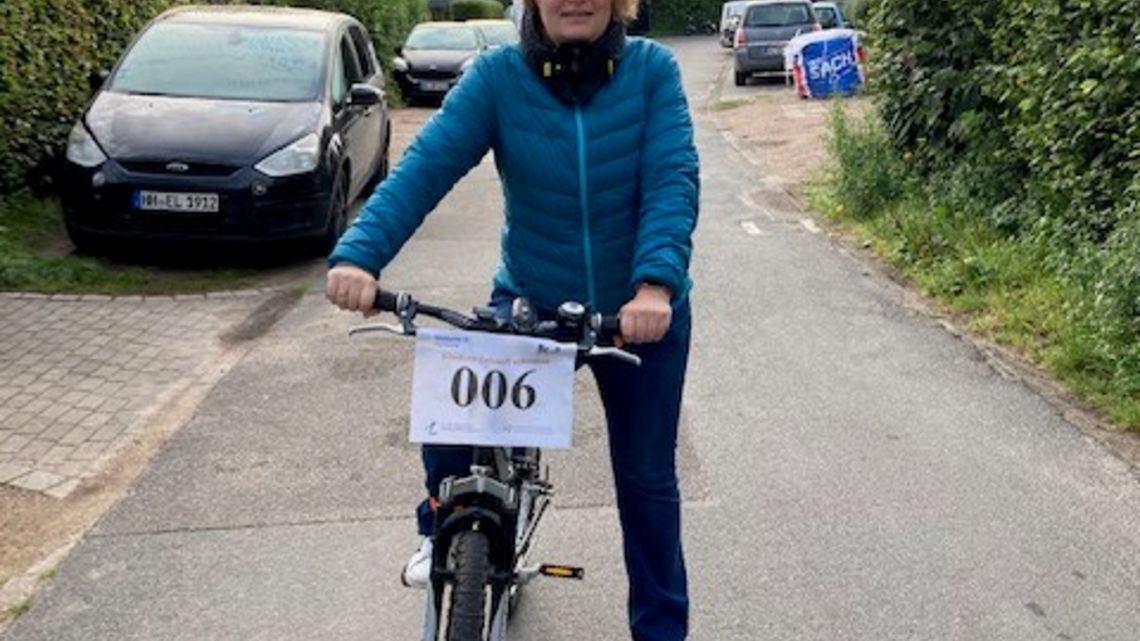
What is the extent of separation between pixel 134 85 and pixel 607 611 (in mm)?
6887

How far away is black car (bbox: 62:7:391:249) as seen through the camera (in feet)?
27.0

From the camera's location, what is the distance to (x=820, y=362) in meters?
6.63

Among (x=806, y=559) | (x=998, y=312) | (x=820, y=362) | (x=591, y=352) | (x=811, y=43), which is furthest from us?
(x=811, y=43)

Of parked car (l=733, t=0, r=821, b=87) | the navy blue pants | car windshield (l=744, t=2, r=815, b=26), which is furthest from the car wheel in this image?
car windshield (l=744, t=2, r=815, b=26)

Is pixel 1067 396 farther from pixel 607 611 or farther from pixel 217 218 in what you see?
pixel 217 218

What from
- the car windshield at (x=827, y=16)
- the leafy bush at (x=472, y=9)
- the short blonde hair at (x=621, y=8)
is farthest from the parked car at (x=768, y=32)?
the short blonde hair at (x=621, y=8)

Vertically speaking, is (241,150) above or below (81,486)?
above

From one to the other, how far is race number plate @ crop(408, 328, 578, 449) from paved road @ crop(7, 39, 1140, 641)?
1.22 m

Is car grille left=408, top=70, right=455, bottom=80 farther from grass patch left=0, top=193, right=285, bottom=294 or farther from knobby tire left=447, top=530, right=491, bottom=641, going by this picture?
knobby tire left=447, top=530, right=491, bottom=641

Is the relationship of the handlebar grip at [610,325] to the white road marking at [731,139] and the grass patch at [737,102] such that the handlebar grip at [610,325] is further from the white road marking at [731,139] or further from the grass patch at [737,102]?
the grass patch at [737,102]

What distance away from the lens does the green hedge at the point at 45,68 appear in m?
9.38

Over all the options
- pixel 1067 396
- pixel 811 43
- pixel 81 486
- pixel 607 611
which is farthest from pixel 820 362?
pixel 811 43

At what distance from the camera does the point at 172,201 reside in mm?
8195

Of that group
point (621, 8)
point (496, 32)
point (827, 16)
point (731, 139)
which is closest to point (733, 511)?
point (621, 8)
